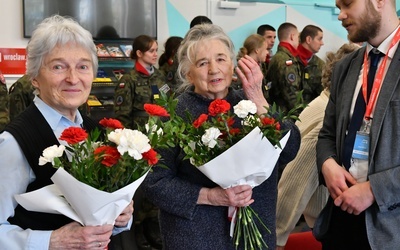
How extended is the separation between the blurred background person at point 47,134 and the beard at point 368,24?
1.00 meters

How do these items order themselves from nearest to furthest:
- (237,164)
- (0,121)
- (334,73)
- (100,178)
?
(100,178)
(237,164)
(334,73)
(0,121)

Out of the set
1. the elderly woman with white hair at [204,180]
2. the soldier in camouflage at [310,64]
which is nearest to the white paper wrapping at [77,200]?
the elderly woman with white hair at [204,180]

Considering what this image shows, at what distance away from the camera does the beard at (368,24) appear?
2.01m

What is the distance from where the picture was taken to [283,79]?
607 cm

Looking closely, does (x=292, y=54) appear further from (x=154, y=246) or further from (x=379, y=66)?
(x=379, y=66)

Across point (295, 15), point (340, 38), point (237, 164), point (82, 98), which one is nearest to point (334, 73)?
point (237, 164)

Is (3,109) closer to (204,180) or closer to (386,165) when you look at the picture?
(204,180)

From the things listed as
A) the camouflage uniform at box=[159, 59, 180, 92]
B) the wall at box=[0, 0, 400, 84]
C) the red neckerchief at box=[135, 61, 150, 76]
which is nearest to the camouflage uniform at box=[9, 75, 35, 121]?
the red neckerchief at box=[135, 61, 150, 76]

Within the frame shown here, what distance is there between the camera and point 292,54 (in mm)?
6574

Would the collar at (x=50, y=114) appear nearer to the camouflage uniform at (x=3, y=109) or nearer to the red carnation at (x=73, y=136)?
the red carnation at (x=73, y=136)

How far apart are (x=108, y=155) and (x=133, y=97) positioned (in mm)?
3624

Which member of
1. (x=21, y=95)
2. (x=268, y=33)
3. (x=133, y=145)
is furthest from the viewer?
(x=268, y=33)

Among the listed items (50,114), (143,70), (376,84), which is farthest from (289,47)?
(50,114)

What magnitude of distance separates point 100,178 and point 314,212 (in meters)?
1.65
